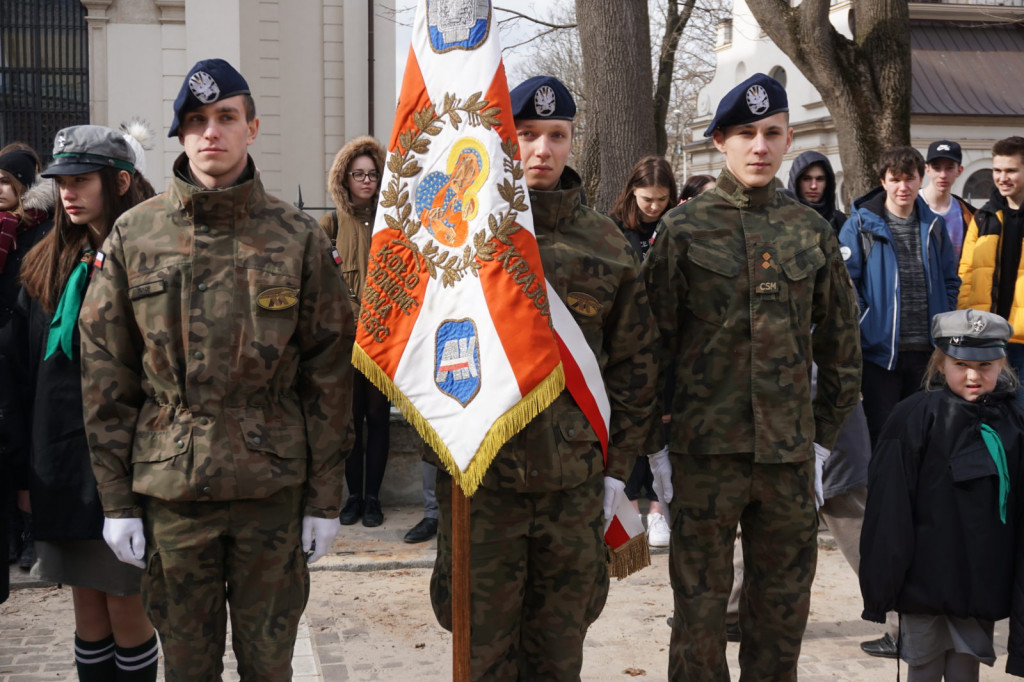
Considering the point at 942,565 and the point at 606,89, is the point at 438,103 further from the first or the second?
the point at 606,89

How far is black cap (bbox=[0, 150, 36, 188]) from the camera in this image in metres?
5.47

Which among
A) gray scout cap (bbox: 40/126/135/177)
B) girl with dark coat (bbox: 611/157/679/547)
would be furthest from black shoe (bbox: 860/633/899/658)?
→ gray scout cap (bbox: 40/126/135/177)

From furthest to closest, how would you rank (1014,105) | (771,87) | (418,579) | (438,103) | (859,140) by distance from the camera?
(1014,105) → (859,140) → (418,579) → (771,87) → (438,103)

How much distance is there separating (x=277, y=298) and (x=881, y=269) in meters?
3.74

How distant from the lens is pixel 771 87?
12.7 ft

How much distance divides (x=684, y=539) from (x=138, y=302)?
2.00 metres

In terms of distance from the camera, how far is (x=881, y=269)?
5.86 metres

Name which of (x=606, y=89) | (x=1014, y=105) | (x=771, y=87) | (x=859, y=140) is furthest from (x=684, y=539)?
(x=1014, y=105)

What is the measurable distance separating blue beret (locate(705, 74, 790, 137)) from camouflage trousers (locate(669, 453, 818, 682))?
3.86 ft

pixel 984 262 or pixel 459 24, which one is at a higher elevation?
pixel 459 24

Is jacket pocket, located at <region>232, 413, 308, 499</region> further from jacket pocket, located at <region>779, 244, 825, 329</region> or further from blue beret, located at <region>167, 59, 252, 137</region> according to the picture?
jacket pocket, located at <region>779, 244, 825, 329</region>

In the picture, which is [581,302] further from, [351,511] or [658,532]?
[351,511]

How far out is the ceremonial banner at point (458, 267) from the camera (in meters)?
3.38

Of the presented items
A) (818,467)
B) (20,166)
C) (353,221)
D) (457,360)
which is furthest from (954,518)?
(20,166)
